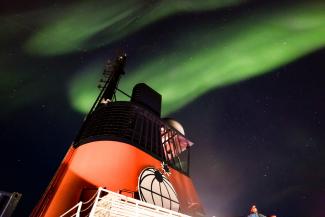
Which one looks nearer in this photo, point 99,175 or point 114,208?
point 114,208

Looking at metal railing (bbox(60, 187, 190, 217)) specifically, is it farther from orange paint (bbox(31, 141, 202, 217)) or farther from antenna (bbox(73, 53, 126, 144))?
antenna (bbox(73, 53, 126, 144))

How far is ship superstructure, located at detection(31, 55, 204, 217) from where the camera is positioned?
905 centimetres

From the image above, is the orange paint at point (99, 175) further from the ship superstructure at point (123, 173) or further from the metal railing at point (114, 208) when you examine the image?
the metal railing at point (114, 208)

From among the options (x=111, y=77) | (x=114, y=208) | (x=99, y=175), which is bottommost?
(x=114, y=208)


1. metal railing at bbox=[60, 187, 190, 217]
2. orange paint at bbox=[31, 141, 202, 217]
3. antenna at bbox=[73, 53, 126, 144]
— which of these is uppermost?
antenna at bbox=[73, 53, 126, 144]

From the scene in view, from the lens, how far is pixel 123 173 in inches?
440

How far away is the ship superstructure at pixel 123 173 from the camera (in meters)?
9.05

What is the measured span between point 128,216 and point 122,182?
13.9 feet

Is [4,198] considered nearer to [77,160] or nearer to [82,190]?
[82,190]

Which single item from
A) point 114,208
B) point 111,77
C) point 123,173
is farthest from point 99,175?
point 111,77

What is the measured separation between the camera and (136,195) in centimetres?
1062

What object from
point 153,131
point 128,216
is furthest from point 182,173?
point 128,216

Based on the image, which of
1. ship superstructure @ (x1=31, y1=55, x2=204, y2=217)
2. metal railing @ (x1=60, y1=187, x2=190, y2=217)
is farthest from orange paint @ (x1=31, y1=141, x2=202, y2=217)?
metal railing @ (x1=60, y1=187, x2=190, y2=217)

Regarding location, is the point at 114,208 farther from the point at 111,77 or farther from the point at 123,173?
the point at 111,77
